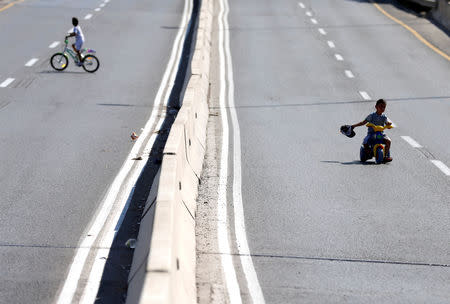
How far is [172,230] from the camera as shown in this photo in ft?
25.3

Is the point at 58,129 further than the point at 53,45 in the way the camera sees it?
No

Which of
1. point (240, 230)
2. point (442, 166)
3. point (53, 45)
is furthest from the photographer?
point (53, 45)

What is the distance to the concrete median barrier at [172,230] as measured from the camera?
6547 millimetres

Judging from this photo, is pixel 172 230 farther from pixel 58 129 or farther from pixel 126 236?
pixel 58 129

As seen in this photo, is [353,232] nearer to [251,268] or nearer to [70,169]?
[251,268]

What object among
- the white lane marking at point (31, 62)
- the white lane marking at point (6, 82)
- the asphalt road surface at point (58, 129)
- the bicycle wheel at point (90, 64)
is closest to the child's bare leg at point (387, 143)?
the asphalt road surface at point (58, 129)

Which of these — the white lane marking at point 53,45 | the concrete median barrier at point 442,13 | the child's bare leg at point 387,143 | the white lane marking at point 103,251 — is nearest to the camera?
the white lane marking at point 103,251

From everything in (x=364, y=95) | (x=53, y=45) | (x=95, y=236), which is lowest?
(x=53, y=45)

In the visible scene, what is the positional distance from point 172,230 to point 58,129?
997 cm

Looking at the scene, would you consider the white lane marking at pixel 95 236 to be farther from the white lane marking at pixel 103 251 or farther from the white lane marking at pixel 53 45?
the white lane marking at pixel 53 45

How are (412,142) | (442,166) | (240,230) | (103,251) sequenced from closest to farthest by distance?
(103,251) → (240,230) → (442,166) → (412,142)

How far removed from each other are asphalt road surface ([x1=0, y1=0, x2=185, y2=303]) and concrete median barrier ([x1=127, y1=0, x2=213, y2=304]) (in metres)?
1.05

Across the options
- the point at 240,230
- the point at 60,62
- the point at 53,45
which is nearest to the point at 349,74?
the point at 60,62

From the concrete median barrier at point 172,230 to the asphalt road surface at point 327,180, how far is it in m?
0.35
